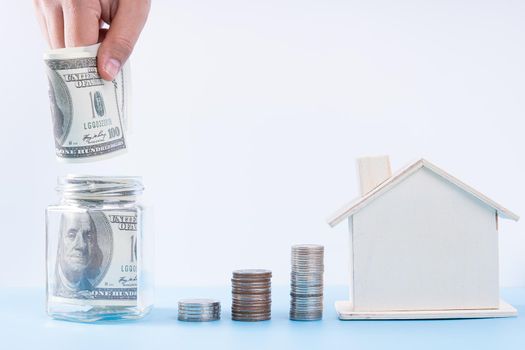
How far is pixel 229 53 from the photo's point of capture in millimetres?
2166

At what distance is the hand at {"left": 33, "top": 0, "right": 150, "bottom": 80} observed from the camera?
4.80 ft

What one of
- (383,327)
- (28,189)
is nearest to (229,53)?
(28,189)

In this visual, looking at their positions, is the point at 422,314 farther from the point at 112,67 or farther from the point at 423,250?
the point at 112,67

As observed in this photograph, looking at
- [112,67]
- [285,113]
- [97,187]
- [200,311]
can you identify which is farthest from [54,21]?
[285,113]

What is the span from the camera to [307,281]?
1.43m

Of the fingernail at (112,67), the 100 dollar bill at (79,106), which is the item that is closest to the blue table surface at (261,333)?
the 100 dollar bill at (79,106)

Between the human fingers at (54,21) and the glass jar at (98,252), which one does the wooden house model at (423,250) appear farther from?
the human fingers at (54,21)

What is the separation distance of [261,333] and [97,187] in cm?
36

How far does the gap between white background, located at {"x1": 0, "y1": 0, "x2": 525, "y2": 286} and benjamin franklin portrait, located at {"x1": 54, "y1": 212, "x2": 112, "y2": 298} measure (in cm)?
75

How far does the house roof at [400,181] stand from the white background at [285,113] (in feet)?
2.26

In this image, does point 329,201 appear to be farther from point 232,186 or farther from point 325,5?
point 325,5

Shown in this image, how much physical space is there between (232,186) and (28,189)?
20.5 inches

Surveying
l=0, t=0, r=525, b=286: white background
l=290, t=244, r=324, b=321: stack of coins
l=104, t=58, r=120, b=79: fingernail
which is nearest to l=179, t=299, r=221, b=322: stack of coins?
l=290, t=244, r=324, b=321: stack of coins

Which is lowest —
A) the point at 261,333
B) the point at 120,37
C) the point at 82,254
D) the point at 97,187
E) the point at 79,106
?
the point at 261,333
